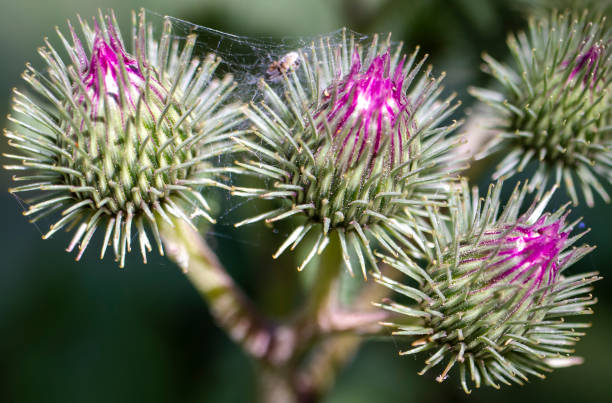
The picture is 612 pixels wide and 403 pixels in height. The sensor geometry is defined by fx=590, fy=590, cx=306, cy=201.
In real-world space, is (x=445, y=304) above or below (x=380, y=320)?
above

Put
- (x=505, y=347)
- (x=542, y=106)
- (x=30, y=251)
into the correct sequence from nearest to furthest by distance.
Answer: (x=505, y=347) < (x=542, y=106) < (x=30, y=251)

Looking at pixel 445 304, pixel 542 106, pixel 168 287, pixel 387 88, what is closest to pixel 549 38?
pixel 542 106

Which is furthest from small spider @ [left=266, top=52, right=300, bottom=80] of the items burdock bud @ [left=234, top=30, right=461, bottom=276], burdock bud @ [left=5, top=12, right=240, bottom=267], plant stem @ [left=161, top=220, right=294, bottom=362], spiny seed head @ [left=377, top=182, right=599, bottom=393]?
spiny seed head @ [left=377, top=182, right=599, bottom=393]

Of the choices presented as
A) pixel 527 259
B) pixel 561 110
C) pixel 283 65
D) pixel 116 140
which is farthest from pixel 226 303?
pixel 561 110

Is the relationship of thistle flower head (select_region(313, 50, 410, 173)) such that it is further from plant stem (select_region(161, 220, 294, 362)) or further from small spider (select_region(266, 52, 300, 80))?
plant stem (select_region(161, 220, 294, 362))

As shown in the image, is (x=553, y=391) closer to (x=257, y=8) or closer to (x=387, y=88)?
(x=387, y=88)

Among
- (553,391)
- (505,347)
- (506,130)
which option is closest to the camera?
(505,347)

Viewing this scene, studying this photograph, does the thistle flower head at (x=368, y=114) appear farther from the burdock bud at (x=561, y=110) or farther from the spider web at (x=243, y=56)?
the burdock bud at (x=561, y=110)
